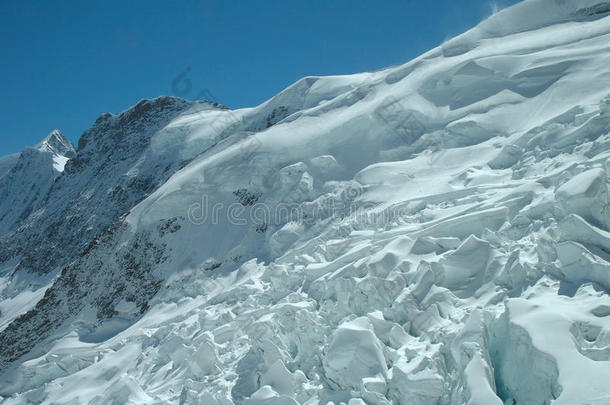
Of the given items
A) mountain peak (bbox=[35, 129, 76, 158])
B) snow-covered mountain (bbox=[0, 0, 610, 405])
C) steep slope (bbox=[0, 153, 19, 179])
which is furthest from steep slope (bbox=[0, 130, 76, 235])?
snow-covered mountain (bbox=[0, 0, 610, 405])

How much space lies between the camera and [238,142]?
23.3 metres

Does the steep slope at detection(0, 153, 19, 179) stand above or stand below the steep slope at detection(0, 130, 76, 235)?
above

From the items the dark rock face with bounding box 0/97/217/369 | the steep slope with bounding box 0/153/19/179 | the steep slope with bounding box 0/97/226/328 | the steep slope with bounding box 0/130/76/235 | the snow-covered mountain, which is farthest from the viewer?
the steep slope with bounding box 0/153/19/179

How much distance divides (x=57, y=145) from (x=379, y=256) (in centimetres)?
6173

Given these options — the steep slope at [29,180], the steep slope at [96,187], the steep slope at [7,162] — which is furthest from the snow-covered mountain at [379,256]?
the steep slope at [7,162]

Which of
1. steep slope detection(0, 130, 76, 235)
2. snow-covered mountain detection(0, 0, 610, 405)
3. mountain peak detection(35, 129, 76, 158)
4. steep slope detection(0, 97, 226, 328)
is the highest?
mountain peak detection(35, 129, 76, 158)

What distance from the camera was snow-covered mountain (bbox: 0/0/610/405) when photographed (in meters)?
6.54

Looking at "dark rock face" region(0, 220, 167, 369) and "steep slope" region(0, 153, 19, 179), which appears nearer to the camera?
"dark rock face" region(0, 220, 167, 369)

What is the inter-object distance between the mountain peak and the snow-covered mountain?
3489 centimetres

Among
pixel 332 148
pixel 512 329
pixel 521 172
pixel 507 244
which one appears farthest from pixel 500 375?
pixel 332 148

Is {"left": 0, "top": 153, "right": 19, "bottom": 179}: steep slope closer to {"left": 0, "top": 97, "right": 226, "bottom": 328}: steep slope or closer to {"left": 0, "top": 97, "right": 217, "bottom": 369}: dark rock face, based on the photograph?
{"left": 0, "top": 97, "right": 217, "bottom": 369}: dark rock face

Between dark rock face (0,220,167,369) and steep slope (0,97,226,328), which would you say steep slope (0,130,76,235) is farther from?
dark rock face (0,220,167,369)

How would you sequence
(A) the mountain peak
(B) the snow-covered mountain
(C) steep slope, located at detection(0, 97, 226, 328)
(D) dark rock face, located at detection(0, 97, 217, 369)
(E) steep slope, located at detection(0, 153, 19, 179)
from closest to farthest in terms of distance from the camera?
(B) the snow-covered mountain
(D) dark rock face, located at detection(0, 97, 217, 369)
(C) steep slope, located at detection(0, 97, 226, 328)
(A) the mountain peak
(E) steep slope, located at detection(0, 153, 19, 179)

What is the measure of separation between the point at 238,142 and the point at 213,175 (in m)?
3.37
